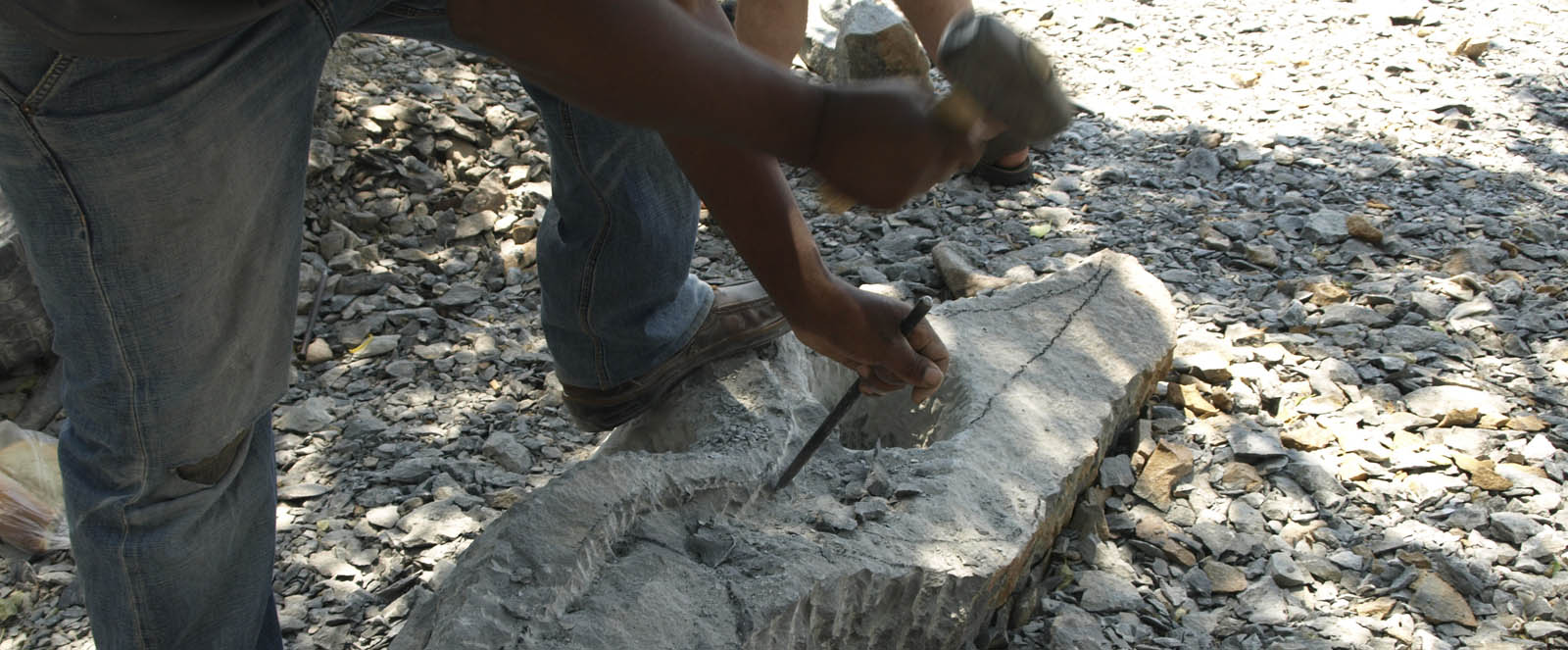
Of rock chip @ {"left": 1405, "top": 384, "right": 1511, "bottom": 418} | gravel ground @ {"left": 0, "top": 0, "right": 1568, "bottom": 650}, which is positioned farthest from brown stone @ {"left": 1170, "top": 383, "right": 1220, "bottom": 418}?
rock chip @ {"left": 1405, "top": 384, "right": 1511, "bottom": 418}

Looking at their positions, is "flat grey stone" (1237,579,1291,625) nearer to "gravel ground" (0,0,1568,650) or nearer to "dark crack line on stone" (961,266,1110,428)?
"gravel ground" (0,0,1568,650)

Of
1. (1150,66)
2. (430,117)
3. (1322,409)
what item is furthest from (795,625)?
(1150,66)

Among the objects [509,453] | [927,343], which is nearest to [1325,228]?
[927,343]

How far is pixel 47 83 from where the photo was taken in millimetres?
1298

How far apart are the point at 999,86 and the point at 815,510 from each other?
113 cm

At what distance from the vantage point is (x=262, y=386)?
5.57 feet

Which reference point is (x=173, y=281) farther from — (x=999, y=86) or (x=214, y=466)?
(x=999, y=86)

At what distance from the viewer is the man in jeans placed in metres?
1.25

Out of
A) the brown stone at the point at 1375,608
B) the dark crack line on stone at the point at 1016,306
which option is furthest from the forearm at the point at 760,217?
the brown stone at the point at 1375,608

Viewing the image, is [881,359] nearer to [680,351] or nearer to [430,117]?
[680,351]

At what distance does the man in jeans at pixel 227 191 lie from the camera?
4.11 feet

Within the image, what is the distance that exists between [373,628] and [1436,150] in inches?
152

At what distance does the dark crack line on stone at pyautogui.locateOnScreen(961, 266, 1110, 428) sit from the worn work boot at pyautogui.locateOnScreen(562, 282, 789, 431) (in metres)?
0.49

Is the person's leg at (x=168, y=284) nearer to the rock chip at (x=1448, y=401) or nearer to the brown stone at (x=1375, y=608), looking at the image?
the brown stone at (x=1375, y=608)
